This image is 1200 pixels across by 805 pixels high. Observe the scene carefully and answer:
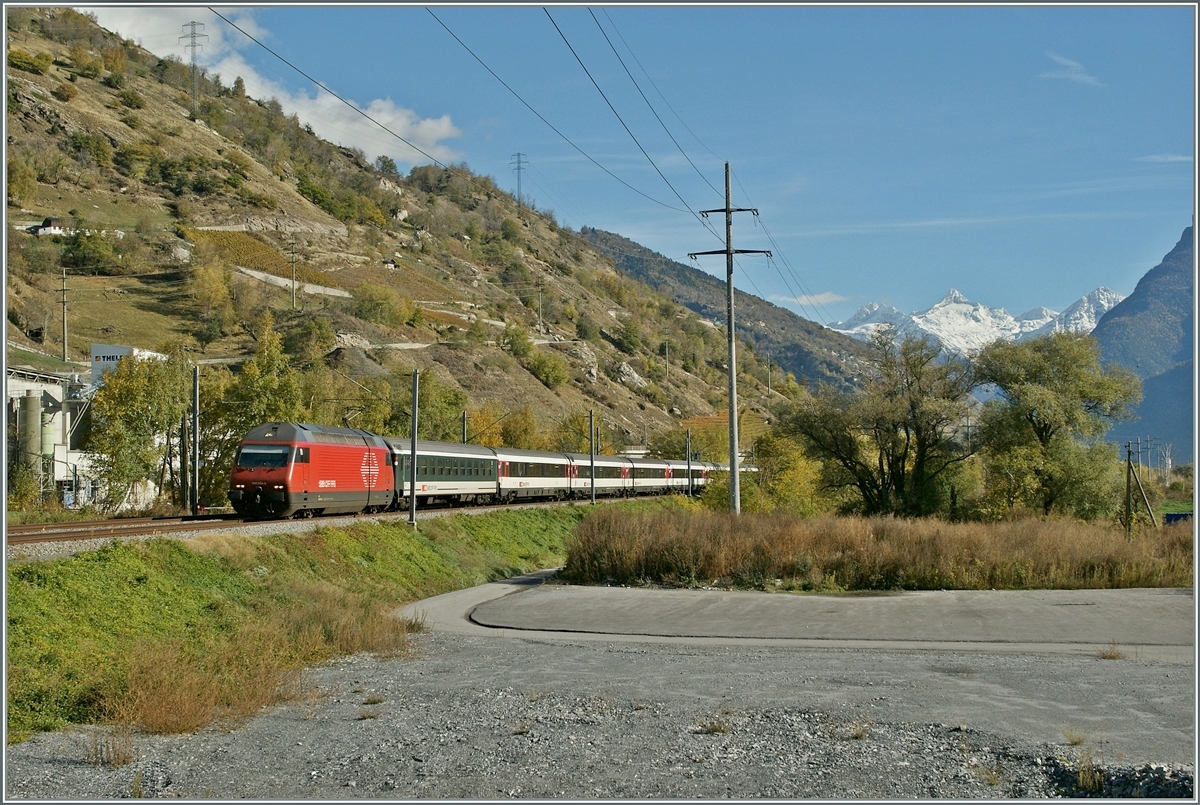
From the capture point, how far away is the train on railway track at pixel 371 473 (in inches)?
1287

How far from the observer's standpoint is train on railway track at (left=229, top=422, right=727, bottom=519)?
32.7 meters

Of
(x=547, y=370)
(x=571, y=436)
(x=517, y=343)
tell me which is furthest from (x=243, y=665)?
(x=517, y=343)

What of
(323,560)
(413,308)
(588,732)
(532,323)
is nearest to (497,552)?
(323,560)

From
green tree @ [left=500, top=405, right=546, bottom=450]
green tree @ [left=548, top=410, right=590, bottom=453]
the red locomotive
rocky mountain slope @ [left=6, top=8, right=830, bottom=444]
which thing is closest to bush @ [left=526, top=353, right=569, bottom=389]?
rocky mountain slope @ [left=6, top=8, right=830, bottom=444]

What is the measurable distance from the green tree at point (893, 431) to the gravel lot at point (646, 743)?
3324cm

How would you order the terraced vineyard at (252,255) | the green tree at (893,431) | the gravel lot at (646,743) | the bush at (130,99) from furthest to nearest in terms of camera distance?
1. the bush at (130,99)
2. the terraced vineyard at (252,255)
3. the green tree at (893,431)
4. the gravel lot at (646,743)

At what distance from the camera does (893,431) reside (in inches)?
1972

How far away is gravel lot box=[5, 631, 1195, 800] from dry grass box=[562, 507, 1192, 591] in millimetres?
12709

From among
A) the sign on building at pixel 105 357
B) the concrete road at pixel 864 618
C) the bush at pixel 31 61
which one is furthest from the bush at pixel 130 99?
the concrete road at pixel 864 618

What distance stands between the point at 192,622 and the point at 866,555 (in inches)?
751

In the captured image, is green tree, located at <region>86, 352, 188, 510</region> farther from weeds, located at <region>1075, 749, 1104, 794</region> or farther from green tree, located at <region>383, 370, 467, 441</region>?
weeds, located at <region>1075, 749, 1104, 794</region>

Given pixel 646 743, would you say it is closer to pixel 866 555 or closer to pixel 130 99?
pixel 866 555

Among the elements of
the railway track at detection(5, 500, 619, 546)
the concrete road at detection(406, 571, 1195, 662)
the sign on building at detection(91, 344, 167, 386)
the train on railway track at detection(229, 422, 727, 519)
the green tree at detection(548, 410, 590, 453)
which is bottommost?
the concrete road at detection(406, 571, 1195, 662)

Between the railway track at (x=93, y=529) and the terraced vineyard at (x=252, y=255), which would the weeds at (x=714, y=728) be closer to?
the railway track at (x=93, y=529)
